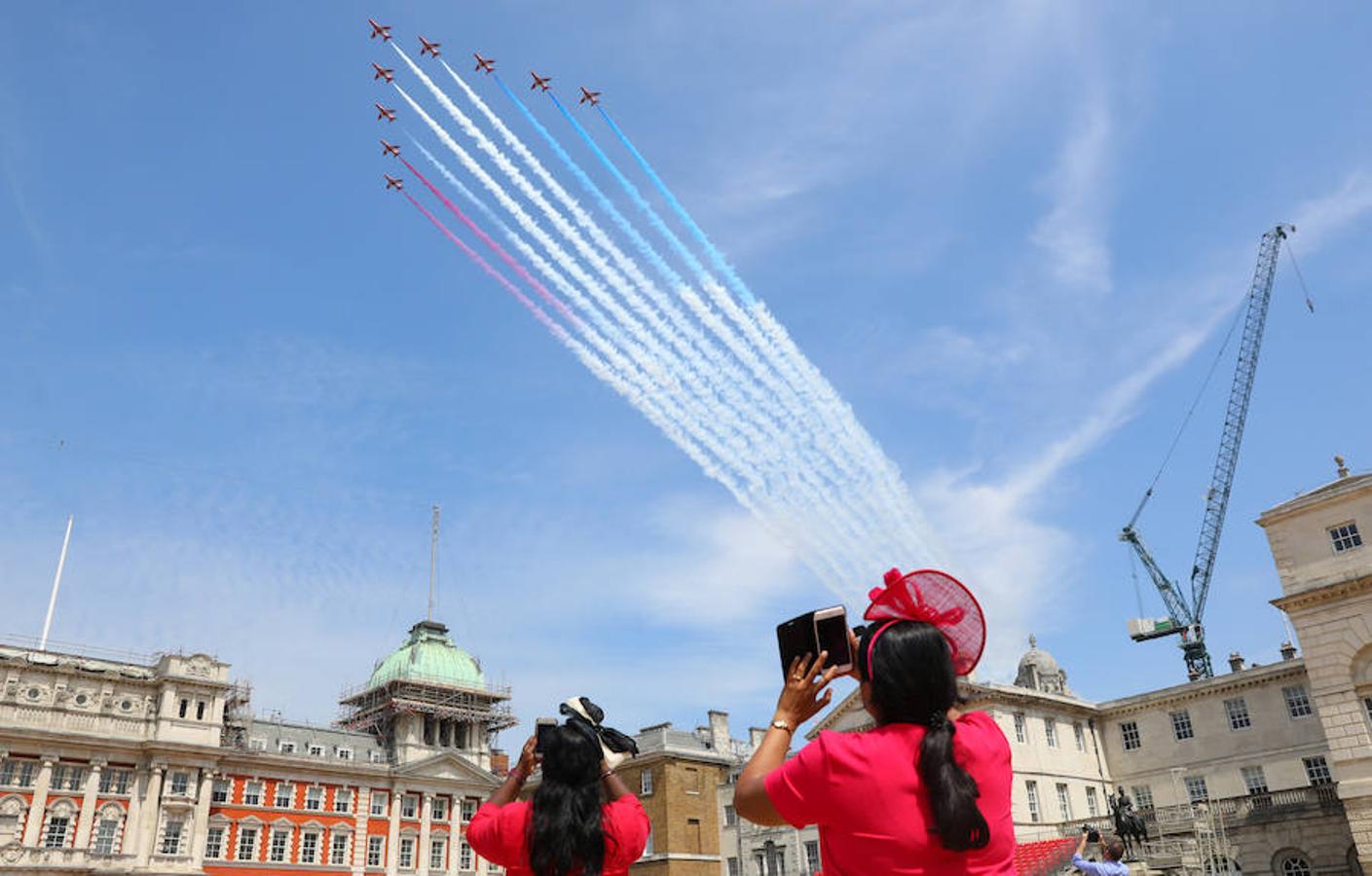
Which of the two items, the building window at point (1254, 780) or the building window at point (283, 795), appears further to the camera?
the building window at point (283, 795)

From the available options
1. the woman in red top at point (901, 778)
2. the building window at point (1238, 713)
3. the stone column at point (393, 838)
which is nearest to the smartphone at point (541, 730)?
the woman in red top at point (901, 778)

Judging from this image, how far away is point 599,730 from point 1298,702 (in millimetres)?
51930

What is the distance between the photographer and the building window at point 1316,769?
44.8 metres

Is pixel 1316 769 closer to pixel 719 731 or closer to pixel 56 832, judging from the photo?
pixel 719 731

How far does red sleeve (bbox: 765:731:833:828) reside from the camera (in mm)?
3652

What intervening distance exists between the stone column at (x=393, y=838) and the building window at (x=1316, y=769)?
57.4 m

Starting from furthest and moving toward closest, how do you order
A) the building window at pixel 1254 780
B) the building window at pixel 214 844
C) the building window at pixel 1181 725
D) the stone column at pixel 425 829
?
1. the stone column at pixel 425 829
2. the building window at pixel 214 844
3. the building window at pixel 1181 725
4. the building window at pixel 1254 780

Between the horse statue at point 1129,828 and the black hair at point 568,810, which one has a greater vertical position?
the horse statue at point 1129,828

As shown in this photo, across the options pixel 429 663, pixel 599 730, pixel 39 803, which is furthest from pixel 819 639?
pixel 429 663

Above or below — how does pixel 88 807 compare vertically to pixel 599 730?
above

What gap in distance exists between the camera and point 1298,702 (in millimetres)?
46656

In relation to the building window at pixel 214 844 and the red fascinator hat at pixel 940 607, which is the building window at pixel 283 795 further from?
the red fascinator hat at pixel 940 607

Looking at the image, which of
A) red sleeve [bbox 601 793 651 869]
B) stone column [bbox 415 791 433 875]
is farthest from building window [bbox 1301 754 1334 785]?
stone column [bbox 415 791 433 875]

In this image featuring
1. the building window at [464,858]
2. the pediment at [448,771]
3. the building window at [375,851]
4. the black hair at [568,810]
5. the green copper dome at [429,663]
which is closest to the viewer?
the black hair at [568,810]
